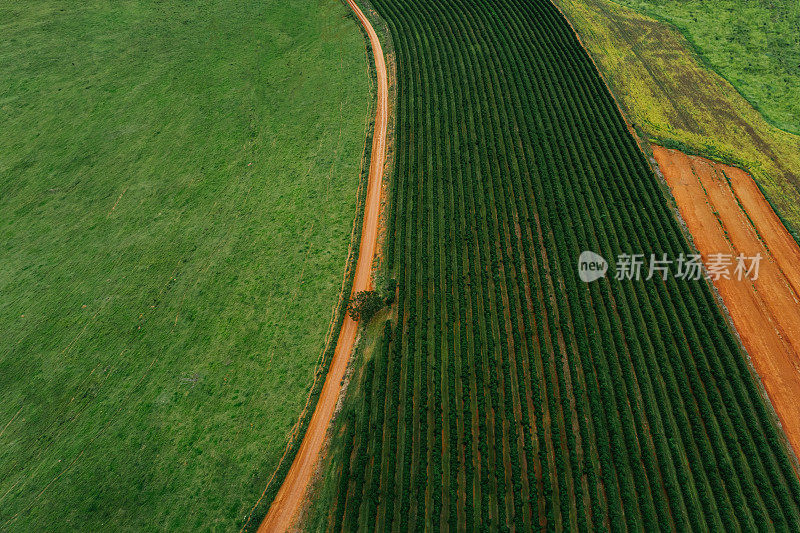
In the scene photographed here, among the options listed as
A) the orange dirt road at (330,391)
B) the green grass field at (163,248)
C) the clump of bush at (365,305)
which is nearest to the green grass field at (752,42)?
the orange dirt road at (330,391)

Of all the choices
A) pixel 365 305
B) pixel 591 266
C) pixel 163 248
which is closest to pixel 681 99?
pixel 591 266

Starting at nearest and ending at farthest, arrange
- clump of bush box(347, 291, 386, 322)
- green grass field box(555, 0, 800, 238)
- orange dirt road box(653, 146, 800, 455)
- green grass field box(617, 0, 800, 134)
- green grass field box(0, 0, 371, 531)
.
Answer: green grass field box(0, 0, 371, 531)
orange dirt road box(653, 146, 800, 455)
clump of bush box(347, 291, 386, 322)
green grass field box(555, 0, 800, 238)
green grass field box(617, 0, 800, 134)

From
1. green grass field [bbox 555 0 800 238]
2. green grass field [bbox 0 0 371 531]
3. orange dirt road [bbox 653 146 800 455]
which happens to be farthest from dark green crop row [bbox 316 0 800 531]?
green grass field [bbox 0 0 371 531]

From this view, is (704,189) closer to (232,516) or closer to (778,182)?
(778,182)

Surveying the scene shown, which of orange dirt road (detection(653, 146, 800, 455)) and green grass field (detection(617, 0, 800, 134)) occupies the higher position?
green grass field (detection(617, 0, 800, 134))

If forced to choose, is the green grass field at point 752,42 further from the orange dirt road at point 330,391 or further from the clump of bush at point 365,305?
the clump of bush at point 365,305

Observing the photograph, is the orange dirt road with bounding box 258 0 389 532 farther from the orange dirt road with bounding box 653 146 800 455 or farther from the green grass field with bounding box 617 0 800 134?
the green grass field with bounding box 617 0 800 134
